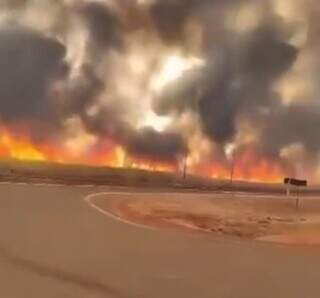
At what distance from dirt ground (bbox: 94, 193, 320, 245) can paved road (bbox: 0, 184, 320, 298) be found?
7.05 m

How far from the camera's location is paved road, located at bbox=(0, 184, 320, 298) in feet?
45.1

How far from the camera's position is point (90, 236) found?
22203 millimetres

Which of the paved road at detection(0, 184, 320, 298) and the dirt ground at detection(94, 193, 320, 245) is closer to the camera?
the paved road at detection(0, 184, 320, 298)

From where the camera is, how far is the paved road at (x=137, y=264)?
1374cm

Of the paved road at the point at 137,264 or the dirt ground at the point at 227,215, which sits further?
the dirt ground at the point at 227,215

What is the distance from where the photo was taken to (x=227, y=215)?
158ft

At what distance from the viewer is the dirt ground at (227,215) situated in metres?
33.8

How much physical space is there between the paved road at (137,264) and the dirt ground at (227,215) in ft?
23.1

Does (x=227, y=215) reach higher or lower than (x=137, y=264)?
higher

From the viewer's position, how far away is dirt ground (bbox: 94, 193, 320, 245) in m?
33.8

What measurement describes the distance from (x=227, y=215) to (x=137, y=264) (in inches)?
1253

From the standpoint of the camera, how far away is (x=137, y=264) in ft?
55.7

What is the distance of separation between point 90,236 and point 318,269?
7624mm

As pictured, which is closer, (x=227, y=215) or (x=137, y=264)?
(x=137, y=264)
